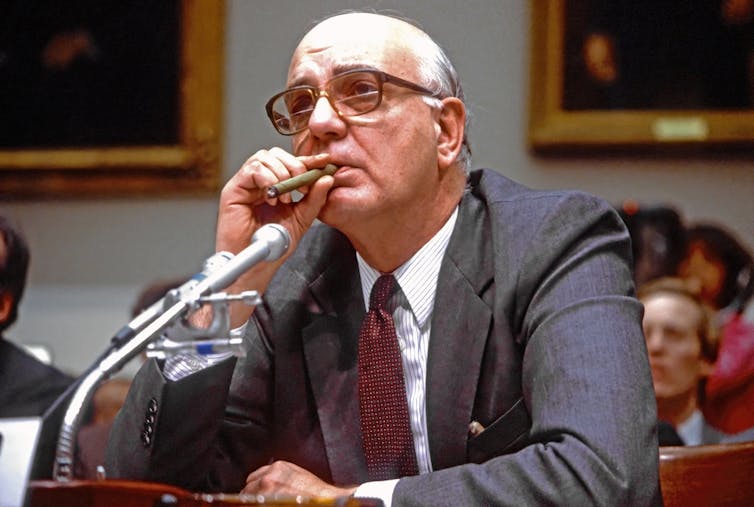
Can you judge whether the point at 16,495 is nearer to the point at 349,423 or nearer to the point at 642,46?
the point at 349,423

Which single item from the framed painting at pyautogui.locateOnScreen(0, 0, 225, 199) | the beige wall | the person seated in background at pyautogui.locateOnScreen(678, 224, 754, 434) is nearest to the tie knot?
the person seated in background at pyautogui.locateOnScreen(678, 224, 754, 434)

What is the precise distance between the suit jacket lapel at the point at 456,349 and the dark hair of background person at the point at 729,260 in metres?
2.35

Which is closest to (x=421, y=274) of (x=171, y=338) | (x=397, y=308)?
(x=397, y=308)

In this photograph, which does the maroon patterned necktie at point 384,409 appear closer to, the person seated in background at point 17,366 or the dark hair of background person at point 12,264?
the person seated in background at point 17,366

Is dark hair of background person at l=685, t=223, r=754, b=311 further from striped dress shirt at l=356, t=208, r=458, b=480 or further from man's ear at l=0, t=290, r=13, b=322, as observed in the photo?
man's ear at l=0, t=290, r=13, b=322

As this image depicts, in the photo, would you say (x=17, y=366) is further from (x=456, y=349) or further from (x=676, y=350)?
(x=676, y=350)

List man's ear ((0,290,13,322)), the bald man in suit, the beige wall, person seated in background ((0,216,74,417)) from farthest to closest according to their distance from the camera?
the beige wall, man's ear ((0,290,13,322)), person seated in background ((0,216,74,417)), the bald man in suit

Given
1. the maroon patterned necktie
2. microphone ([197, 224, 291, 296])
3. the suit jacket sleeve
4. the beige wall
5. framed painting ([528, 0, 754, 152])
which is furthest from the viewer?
the beige wall

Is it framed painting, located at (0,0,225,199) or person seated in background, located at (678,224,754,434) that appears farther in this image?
framed painting, located at (0,0,225,199)

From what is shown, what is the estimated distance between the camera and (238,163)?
4945mm

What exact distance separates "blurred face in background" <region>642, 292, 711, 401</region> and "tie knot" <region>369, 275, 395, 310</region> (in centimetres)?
162

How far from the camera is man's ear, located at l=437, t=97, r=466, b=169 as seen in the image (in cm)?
249

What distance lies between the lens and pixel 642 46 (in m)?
4.60

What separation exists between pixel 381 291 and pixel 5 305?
63.9 inches
